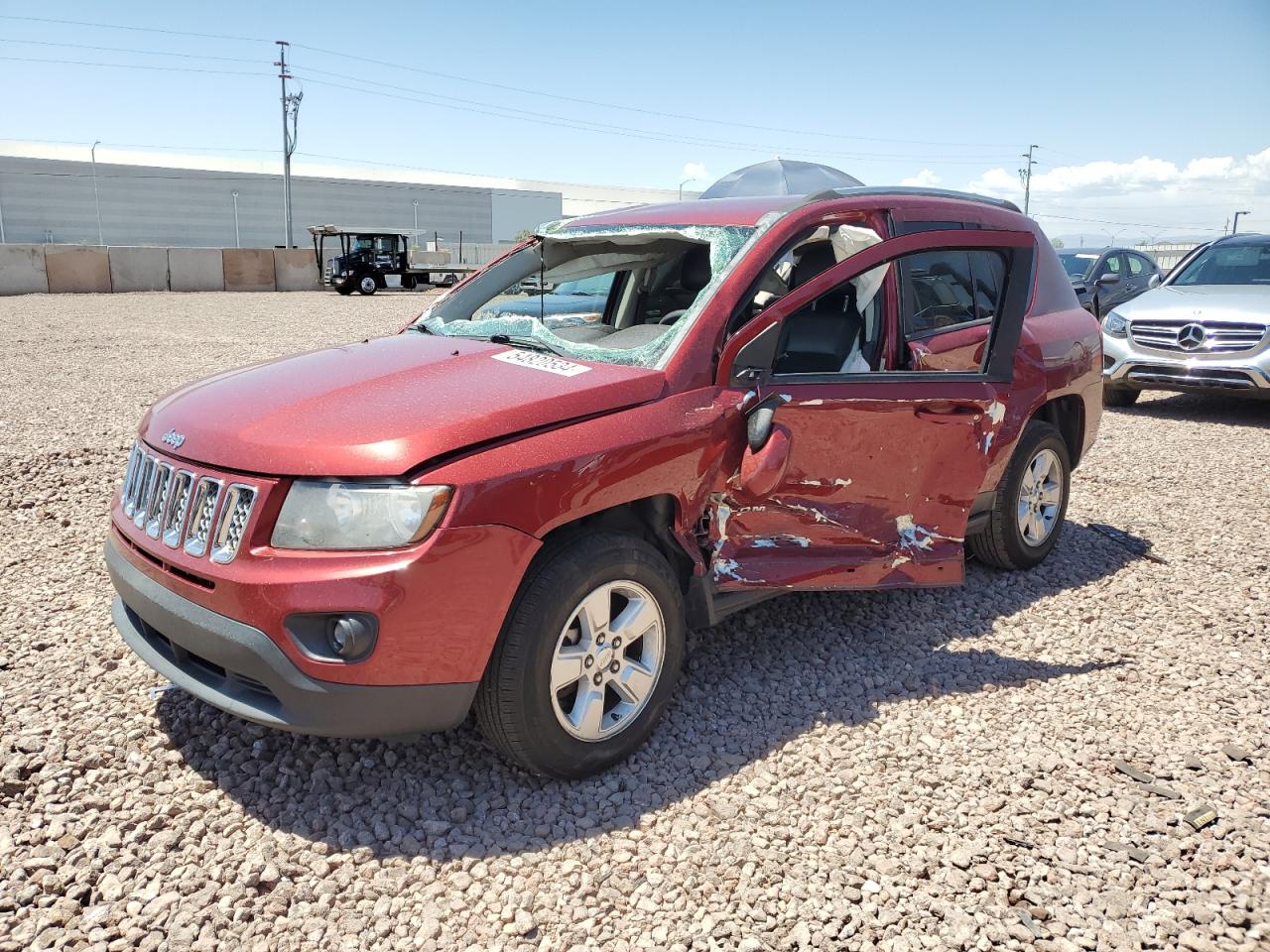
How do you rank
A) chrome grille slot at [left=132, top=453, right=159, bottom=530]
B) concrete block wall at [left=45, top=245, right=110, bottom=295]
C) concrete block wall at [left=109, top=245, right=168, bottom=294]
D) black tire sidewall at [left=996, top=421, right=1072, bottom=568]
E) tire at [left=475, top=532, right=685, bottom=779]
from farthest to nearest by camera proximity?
concrete block wall at [left=109, top=245, right=168, bottom=294], concrete block wall at [left=45, top=245, right=110, bottom=295], black tire sidewall at [left=996, top=421, right=1072, bottom=568], chrome grille slot at [left=132, top=453, right=159, bottom=530], tire at [left=475, top=532, right=685, bottom=779]

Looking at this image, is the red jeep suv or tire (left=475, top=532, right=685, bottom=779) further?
tire (left=475, top=532, right=685, bottom=779)

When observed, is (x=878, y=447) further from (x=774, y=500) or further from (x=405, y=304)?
(x=405, y=304)

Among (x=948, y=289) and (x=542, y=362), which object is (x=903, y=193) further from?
(x=542, y=362)

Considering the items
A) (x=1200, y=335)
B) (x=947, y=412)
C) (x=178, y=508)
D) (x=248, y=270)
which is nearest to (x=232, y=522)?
(x=178, y=508)

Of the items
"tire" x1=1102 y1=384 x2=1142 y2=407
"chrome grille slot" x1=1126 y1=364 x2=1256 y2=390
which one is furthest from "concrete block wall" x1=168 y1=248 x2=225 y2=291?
"chrome grille slot" x1=1126 y1=364 x2=1256 y2=390

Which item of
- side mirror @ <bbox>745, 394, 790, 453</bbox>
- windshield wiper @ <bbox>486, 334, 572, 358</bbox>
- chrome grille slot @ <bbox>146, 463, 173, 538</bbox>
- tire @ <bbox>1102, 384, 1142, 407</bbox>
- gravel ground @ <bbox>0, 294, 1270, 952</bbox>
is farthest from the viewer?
tire @ <bbox>1102, 384, 1142, 407</bbox>

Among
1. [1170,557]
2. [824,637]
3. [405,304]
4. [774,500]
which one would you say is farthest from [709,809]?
[405,304]

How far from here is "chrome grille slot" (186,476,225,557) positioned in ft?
8.81

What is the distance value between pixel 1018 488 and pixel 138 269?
99.3 ft

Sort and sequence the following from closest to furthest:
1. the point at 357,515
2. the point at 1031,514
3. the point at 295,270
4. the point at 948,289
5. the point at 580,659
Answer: the point at 357,515 < the point at 580,659 < the point at 948,289 < the point at 1031,514 < the point at 295,270

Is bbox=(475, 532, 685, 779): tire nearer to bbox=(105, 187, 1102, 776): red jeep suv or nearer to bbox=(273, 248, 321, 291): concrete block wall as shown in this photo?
bbox=(105, 187, 1102, 776): red jeep suv

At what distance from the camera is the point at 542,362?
10.6ft

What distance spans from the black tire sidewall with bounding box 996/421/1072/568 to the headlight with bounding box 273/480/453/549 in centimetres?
319

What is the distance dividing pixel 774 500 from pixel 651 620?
0.66 meters
